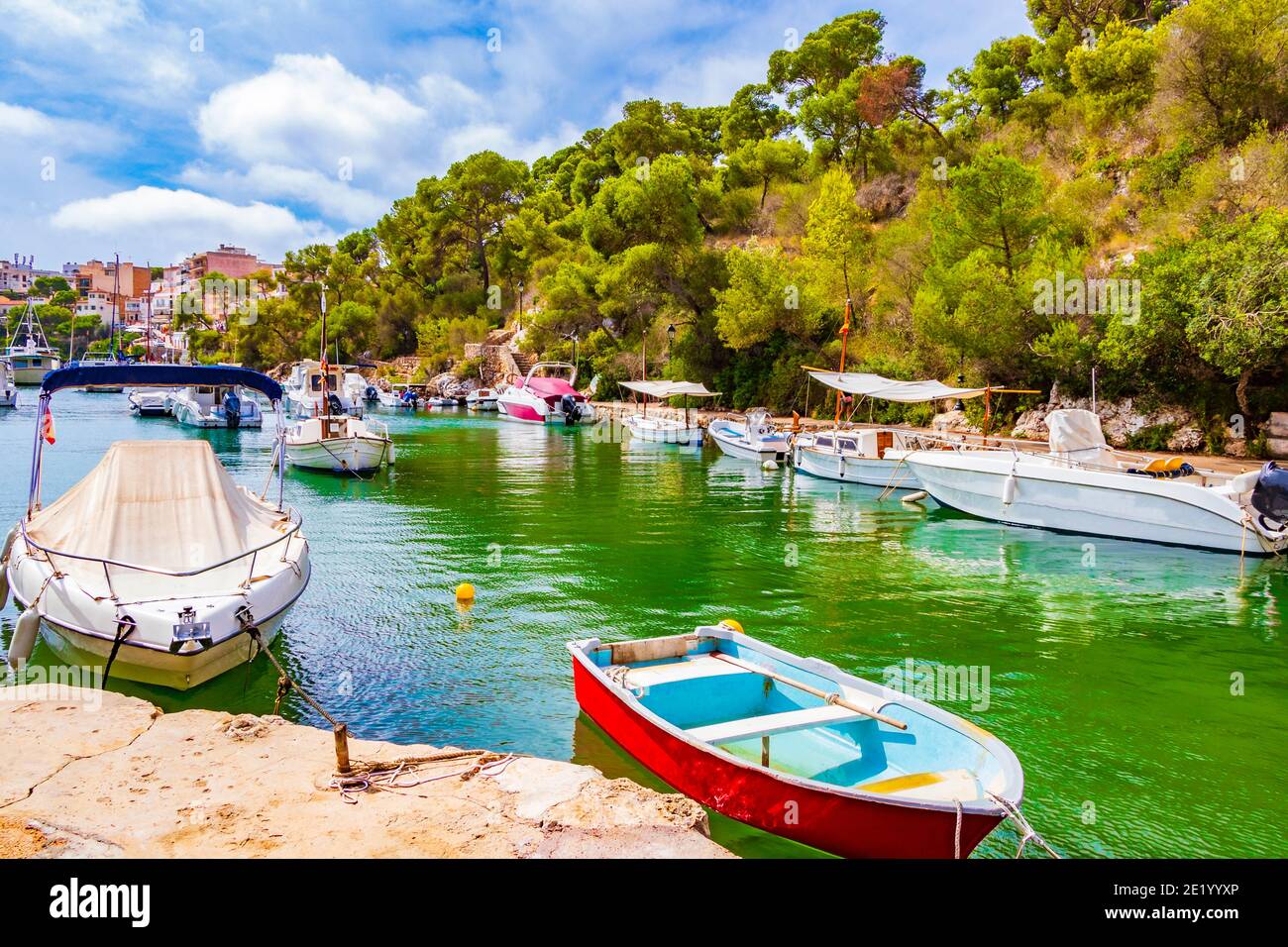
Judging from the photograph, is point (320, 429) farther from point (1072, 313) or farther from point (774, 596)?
point (1072, 313)

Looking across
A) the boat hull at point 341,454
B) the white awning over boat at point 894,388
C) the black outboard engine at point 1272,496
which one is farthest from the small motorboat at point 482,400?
the black outboard engine at point 1272,496

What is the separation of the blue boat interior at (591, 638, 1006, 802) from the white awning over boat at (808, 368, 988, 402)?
20984 mm

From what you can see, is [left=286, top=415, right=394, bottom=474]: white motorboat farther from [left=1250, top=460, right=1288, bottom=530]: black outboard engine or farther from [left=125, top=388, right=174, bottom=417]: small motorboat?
[left=125, top=388, right=174, bottom=417]: small motorboat

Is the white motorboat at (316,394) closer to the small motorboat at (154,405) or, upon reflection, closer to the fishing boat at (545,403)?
the small motorboat at (154,405)

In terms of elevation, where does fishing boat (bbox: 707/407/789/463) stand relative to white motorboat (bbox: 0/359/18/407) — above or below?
below

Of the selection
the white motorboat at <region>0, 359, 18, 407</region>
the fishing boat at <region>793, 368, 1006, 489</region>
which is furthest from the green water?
the white motorboat at <region>0, 359, 18, 407</region>

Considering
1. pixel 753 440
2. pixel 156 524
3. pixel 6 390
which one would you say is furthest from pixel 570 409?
pixel 156 524

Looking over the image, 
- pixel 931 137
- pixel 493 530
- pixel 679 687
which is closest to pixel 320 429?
pixel 493 530

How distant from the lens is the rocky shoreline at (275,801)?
5211 mm

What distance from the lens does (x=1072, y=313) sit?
1248 inches

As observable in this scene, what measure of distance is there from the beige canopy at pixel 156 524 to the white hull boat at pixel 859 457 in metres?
20.2

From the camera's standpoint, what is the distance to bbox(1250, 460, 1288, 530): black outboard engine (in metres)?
17.8

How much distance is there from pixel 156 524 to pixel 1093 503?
Result: 1944cm

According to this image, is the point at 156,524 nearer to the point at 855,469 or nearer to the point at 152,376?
the point at 152,376
